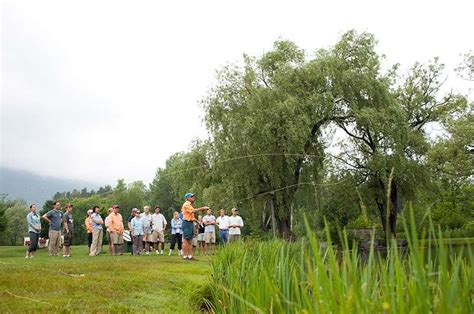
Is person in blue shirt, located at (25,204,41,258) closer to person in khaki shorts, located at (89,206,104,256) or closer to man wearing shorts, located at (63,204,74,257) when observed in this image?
man wearing shorts, located at (63,204,74,257)

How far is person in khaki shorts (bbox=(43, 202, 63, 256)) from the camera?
52.3 ft

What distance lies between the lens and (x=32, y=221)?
15602 millimetres

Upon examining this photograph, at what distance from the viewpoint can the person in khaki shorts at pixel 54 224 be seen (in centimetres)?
1595

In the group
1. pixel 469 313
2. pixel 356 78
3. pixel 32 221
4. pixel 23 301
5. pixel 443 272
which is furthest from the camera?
pixel 356 78

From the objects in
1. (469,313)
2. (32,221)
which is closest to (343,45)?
(32,221)

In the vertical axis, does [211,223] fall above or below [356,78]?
below

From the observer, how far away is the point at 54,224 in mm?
16328

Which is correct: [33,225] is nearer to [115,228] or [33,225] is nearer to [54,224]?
[54,224]

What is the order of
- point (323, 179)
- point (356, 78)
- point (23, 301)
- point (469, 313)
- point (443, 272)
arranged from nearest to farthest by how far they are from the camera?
point (443, 272) < point (469, 313) < point (23, 301) < point (356, 78) < point (323, 179)

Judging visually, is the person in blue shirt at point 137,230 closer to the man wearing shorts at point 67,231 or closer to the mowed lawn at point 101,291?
the man wearing shorts at point 67,231

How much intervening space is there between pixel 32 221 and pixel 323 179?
16.2 metres

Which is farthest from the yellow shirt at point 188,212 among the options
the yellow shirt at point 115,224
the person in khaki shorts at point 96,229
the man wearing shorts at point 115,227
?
the yellow shirt at point 115,224

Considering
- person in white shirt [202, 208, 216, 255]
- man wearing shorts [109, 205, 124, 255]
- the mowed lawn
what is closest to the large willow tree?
person in white shirt [202, 208, 216, 255]

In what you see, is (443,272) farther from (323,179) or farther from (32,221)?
(323,179)
